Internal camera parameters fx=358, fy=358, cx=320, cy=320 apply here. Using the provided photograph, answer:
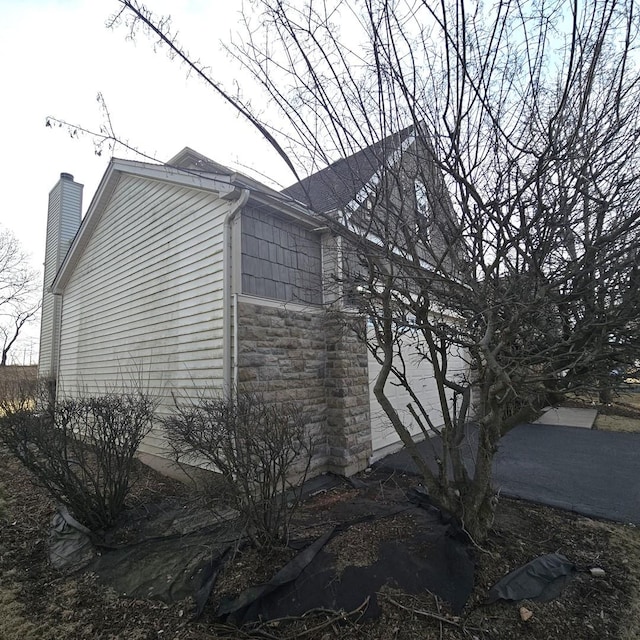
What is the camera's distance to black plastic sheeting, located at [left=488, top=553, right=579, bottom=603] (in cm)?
247

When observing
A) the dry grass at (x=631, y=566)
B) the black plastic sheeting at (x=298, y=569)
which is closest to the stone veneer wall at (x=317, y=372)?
the black plastic sheeting at (x=298, y=569)

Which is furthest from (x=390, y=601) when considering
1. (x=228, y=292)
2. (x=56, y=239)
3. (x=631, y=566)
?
(x=56, y=239)

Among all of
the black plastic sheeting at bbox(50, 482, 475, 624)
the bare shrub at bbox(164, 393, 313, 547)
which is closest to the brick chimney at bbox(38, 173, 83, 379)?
the black plastic sheeting at bbox(50, 482, 475, 624)

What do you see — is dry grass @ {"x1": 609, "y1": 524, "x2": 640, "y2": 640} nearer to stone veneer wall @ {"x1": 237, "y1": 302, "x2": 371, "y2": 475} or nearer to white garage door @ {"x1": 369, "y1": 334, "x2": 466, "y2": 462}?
white garage door @ {"x1": 369, "y1": 334, "x2": 466, "y2": 462}

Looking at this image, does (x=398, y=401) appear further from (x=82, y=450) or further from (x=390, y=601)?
(x=82, y=450)

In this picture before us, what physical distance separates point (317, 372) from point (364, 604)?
3351 millimetres

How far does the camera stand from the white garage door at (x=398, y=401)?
6.14m

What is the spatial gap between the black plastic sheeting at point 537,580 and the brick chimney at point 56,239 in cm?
1248

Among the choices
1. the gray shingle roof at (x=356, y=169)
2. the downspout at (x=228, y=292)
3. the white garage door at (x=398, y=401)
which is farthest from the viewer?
the white garage door at (x=398, y=401)

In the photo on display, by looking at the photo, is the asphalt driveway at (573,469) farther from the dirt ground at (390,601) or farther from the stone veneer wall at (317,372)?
the stone veneer wall at (317,372)

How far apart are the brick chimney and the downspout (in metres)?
8.98

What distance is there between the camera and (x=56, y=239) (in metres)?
11.9

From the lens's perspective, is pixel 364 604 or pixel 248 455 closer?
pixel 364 604

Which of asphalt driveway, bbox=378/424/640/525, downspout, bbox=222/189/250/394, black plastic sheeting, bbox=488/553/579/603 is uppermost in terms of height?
downspout, bbox=222/189/250/394
